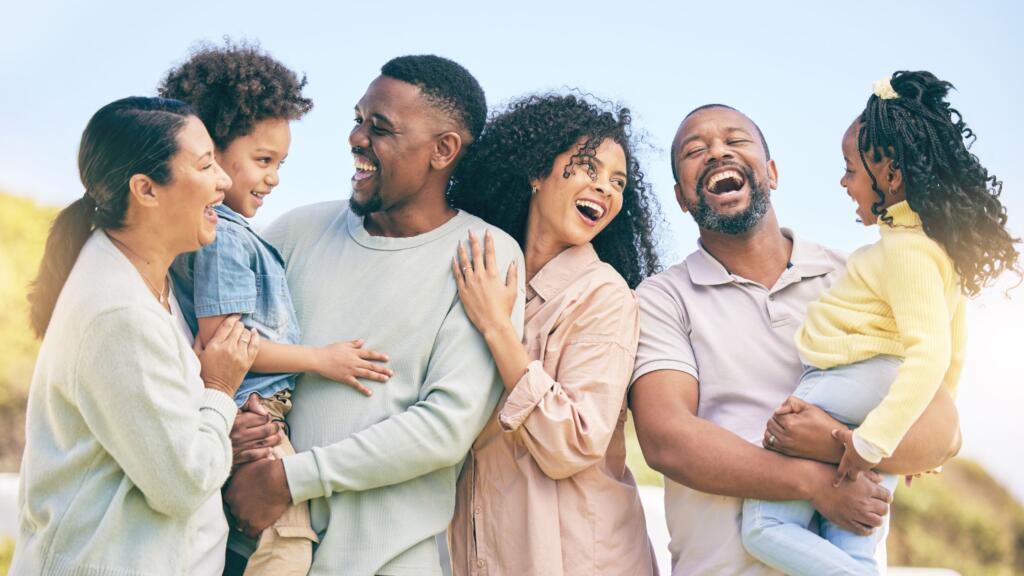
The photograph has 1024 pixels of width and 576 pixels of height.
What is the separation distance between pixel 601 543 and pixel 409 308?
0.97 metres

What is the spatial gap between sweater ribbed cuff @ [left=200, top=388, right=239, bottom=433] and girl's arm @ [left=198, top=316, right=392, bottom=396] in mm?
278

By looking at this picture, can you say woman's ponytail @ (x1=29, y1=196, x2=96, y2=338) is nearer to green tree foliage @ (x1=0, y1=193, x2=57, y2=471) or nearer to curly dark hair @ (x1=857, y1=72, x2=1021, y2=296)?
curly dark hair @ (x1=857, y1=72, x2=1021, y2=296)

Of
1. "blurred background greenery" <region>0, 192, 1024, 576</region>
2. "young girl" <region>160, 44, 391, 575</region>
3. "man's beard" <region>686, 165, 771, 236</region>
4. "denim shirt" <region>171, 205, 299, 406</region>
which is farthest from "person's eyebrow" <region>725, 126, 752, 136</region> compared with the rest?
"blurred background greenery" <region>0, 192, 1024, 576</region>

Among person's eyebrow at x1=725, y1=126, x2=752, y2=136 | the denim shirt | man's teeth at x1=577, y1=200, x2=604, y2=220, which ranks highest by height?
person's eyebrow at x1=725, y1=126, x2=752, y2=136

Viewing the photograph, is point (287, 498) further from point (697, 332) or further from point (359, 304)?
point (697, 332)

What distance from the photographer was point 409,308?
346 cm

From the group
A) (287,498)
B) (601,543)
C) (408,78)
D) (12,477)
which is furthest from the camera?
(12,477)

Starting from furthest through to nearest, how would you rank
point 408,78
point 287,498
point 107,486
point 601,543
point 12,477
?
1. point 12,477
2. point 408,78
3. point 601,543
4. point 287,498
5. point 107,486

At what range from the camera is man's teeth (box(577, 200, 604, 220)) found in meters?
3.75

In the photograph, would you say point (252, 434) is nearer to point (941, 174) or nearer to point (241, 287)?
point (241, 287)

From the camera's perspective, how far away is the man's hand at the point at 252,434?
318cm

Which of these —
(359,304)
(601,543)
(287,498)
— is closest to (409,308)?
(359,304)

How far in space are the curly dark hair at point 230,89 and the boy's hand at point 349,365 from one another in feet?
2.53

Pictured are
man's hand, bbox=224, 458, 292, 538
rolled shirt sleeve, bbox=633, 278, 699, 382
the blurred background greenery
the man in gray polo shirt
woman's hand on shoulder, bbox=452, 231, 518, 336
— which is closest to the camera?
man's hand, bbox=224, 458, 292, 538
